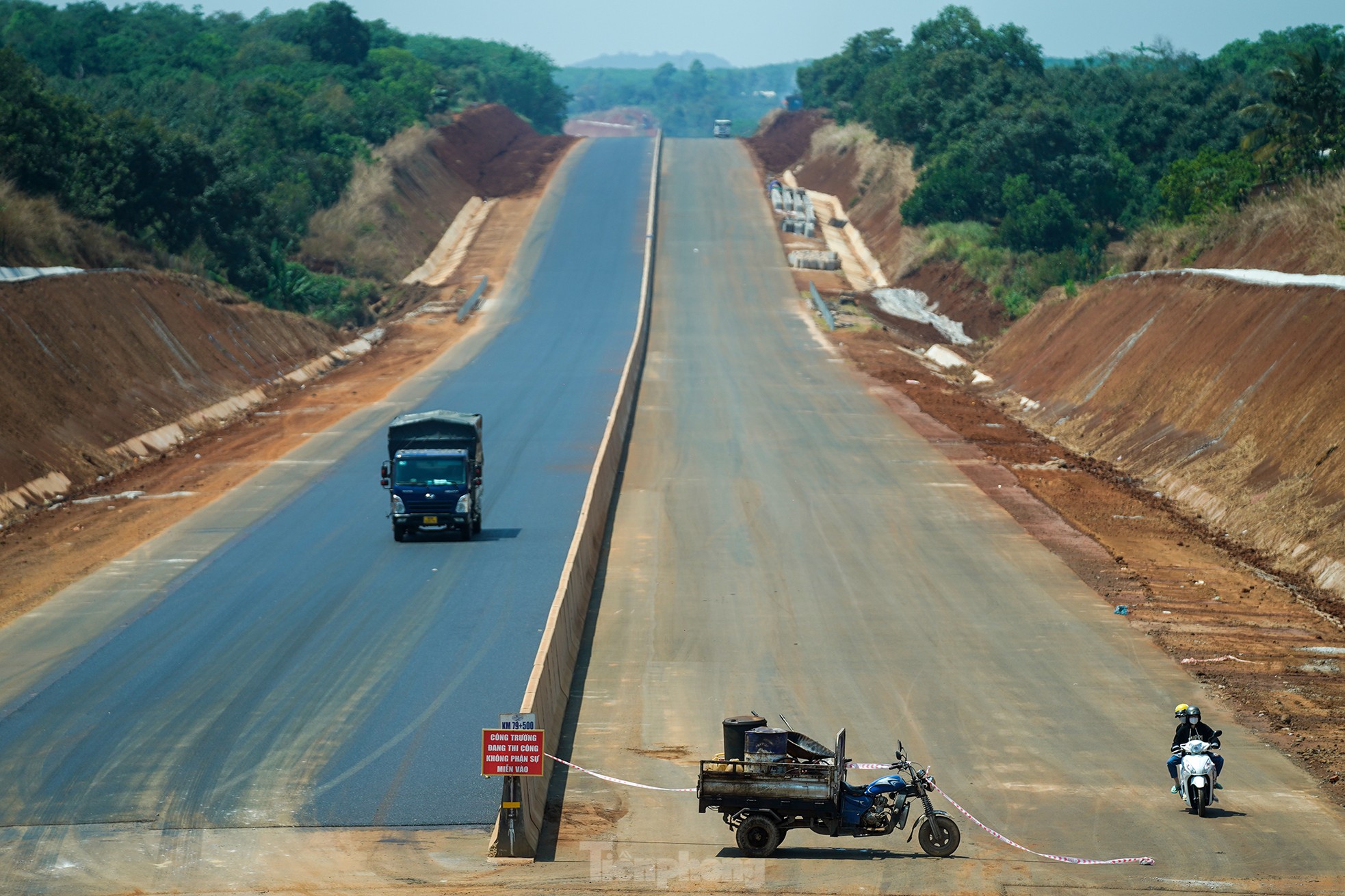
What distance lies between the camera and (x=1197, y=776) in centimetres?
1612

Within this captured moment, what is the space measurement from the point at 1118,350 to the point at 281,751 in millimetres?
35241

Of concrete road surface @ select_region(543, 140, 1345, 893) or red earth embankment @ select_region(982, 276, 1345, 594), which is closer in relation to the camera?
concrete road surface @ select_region(543, 140, 1345, 893)

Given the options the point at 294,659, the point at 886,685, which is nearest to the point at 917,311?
the point at 886,685

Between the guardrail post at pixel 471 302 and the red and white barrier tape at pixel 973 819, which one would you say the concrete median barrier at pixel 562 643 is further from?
the guardrail post at pixel 471 302

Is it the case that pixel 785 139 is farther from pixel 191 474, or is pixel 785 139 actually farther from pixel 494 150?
pixel 191 474

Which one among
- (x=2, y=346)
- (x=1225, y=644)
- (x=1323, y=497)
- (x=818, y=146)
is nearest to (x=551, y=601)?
(x=1225, y=644)

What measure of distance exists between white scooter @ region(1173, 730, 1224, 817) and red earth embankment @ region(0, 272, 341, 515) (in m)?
27.4

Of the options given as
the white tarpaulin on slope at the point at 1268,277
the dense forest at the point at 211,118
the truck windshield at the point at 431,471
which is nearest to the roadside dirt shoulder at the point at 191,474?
the truck windshield at the point at 431,471

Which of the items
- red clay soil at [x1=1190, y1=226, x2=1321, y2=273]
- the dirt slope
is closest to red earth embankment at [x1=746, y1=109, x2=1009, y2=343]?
red clay soil at [x1=1190, y1=226, x2=1321, y2=273]

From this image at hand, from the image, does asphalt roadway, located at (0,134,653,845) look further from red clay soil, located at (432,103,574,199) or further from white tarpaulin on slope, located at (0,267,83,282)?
red clay soil, located at (432,103,574,199)

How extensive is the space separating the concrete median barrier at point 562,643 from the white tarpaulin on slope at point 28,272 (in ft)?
61.9

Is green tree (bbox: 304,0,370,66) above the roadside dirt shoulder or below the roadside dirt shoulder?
above

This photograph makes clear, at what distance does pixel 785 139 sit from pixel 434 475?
91915 mm

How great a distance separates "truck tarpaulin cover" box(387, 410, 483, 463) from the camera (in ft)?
102
